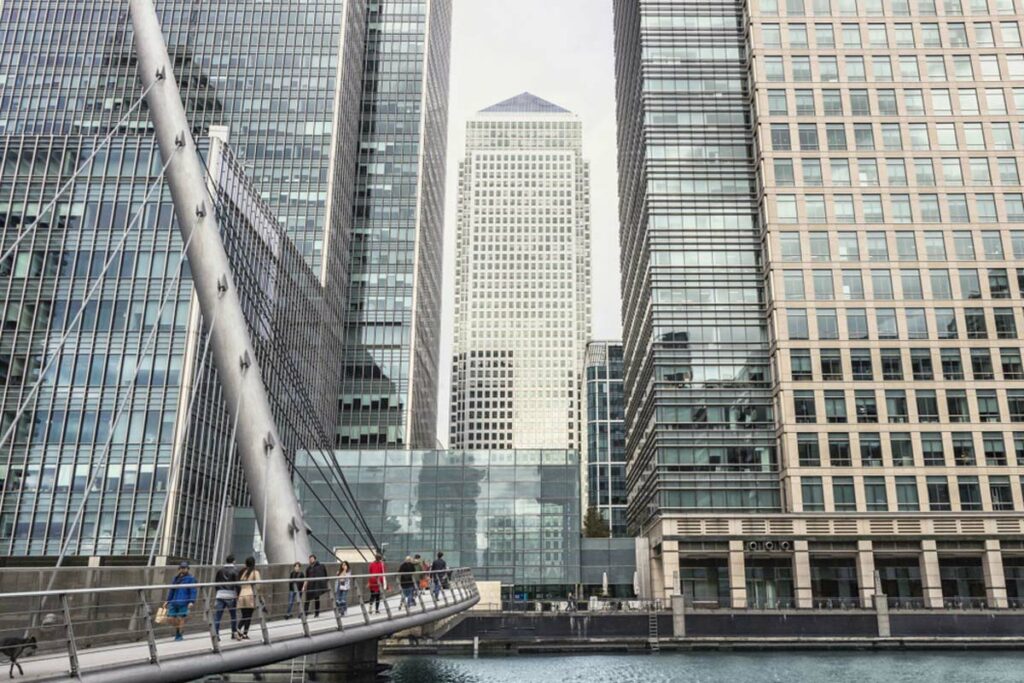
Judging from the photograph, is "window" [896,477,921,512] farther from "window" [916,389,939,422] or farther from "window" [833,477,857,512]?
"window" [916,389,939,422]

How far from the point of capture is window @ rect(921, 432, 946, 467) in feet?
231

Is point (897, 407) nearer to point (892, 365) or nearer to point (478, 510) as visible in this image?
point (892, 365)

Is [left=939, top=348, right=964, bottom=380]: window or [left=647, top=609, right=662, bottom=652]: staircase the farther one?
[left=939, top=348, right=964, bottom=380]: window

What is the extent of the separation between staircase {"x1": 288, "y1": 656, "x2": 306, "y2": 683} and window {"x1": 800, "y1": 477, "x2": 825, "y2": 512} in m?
50.6

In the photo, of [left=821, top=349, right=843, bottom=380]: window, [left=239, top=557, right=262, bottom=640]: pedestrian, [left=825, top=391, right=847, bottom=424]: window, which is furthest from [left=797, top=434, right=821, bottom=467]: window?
[left=239, top=557, right=262, bottom=640]: pedestrian

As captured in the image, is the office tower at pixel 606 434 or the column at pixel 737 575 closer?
the column at pixel 737 575

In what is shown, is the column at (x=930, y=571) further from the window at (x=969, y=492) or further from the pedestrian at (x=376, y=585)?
the pedestrian at (x=376, y=585)

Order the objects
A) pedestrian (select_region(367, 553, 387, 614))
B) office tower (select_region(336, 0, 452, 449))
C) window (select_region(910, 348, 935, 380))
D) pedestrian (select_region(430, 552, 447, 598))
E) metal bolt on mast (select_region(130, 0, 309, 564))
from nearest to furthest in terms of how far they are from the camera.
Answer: pedestrian (select_region(367, 553, 387, 614)) → metal bolt on mast (select_region(130, 0, 309, 564)) → pedestrian (select_region(430, 552, 447, 598)) → window (select_region(910, 348, 935, 380)) → office tower (select_region(336, 0, 452, 449))

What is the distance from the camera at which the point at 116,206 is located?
70.1 m

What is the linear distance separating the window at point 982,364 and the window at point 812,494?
50.8 ft

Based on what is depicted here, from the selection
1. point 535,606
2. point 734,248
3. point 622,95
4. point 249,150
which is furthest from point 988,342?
point 249,150

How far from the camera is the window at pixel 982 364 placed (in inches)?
2832

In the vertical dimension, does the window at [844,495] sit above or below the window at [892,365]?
below

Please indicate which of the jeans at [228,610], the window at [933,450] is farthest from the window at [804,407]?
the jeans at [228,610]
